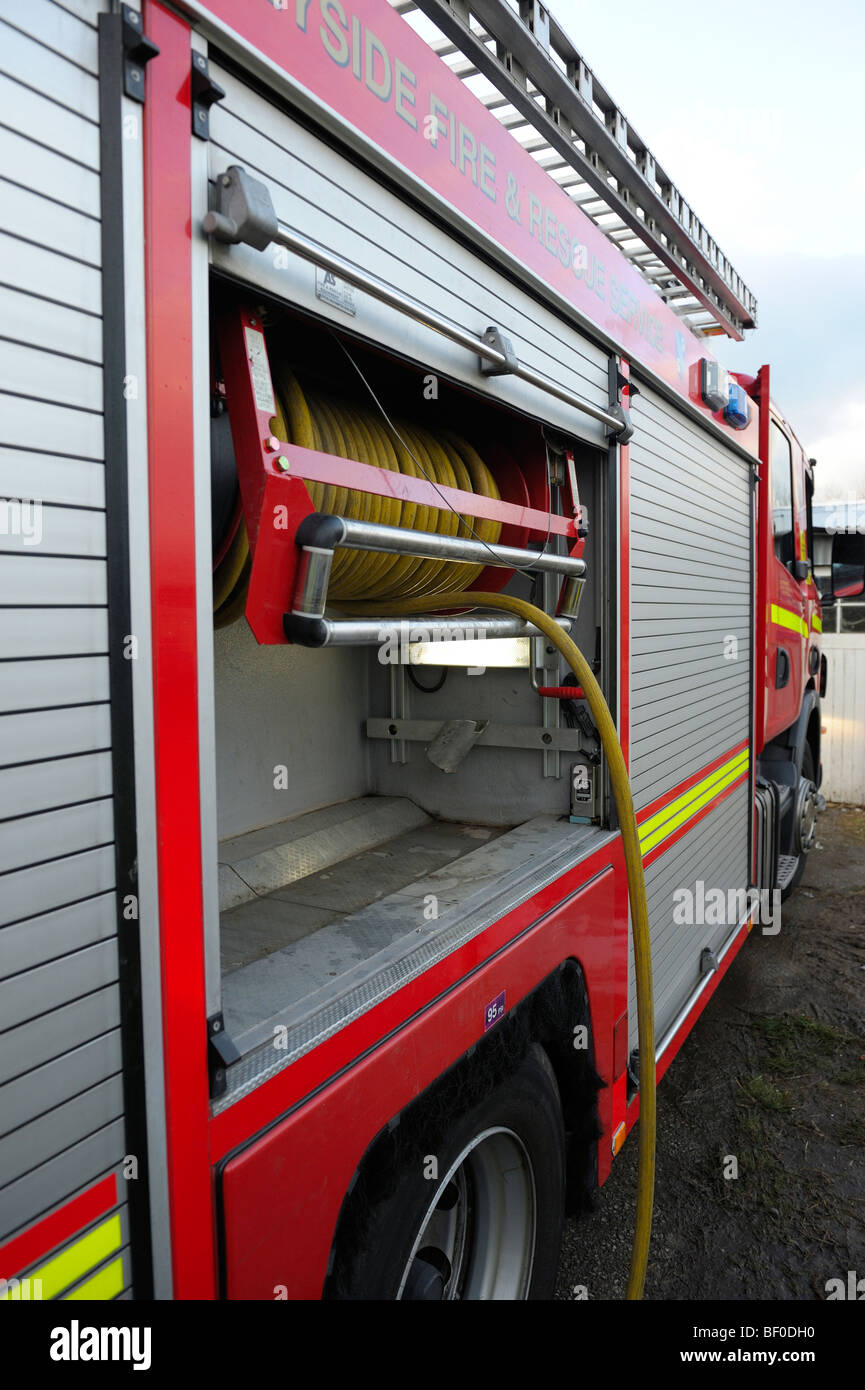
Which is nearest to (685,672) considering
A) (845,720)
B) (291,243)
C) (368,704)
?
(368,704)

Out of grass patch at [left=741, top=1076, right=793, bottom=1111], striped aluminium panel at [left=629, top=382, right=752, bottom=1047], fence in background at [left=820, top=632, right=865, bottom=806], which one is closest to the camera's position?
striped aluminium panel at [left=629, top=382, right=752, bottom=1047]

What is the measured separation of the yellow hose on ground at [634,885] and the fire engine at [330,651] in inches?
0.5

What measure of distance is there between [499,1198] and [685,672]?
76.1 inches

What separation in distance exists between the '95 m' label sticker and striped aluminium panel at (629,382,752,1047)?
100cm

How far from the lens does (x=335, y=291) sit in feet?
4.52

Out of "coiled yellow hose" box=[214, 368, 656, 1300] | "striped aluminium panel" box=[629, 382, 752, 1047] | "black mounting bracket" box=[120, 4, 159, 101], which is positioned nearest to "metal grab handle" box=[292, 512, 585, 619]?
"coiled yellow hose" box=[214, 368, 656, 1300]

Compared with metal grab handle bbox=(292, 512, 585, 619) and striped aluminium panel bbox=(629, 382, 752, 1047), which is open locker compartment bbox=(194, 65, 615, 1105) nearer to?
metal grab handle bbox=(292, 512, 585, 619)

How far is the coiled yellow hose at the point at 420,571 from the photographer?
1698 millimetres

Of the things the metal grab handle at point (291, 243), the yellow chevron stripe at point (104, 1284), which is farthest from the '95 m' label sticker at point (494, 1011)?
the metal grab handle at point (291, 243)

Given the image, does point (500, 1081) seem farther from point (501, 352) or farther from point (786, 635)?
point (786, 635)

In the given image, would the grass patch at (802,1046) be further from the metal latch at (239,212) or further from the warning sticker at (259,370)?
the metal latch at (239,212)

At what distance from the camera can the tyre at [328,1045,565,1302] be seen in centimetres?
172

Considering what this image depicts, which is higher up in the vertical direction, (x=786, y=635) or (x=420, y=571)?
(x=420, y=571)
